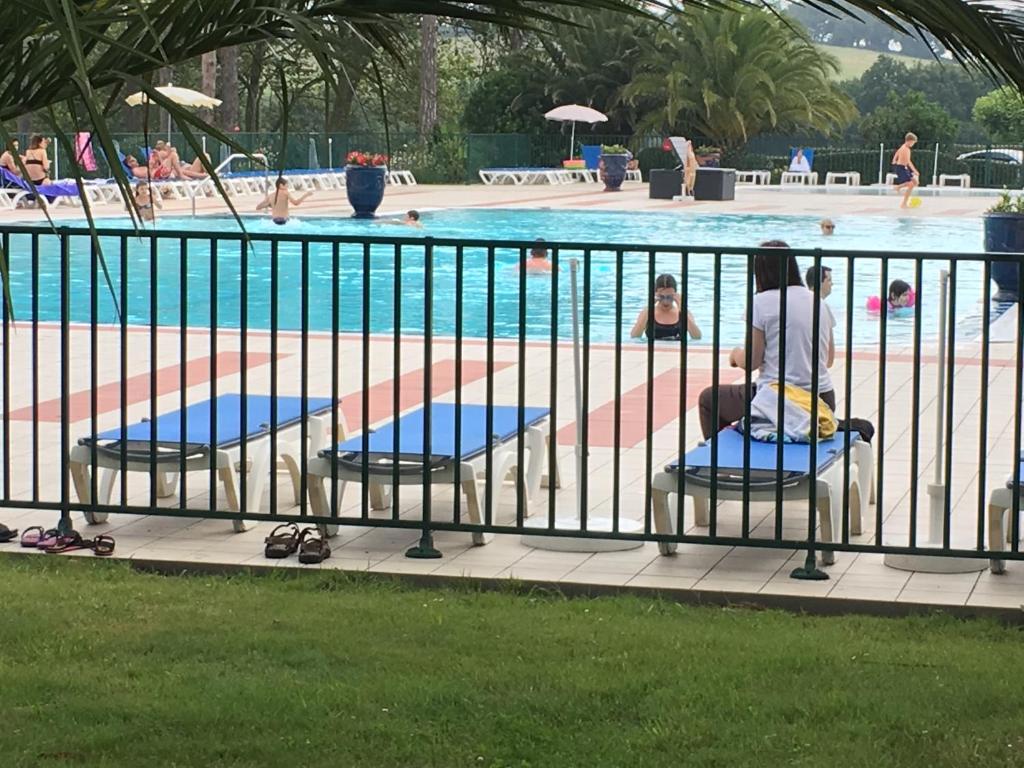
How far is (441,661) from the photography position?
216 inches

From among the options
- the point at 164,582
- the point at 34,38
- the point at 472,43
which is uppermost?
the point at 472,43

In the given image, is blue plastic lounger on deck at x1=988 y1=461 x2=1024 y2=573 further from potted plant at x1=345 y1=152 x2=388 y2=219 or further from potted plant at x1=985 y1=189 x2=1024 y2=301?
potted plant at x1=345 y1=152 x2=388 y2=219

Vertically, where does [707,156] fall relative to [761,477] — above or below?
above

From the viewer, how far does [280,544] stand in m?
7.16

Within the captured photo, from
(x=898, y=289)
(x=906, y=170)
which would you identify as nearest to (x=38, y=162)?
(x=898, y=289)

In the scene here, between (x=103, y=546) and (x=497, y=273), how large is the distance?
19.2 metres

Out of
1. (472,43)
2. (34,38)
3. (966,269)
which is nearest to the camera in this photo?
(34,38)

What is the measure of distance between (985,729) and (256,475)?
3.84m

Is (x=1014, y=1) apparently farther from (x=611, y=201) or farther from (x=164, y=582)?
(x=611, y=201)

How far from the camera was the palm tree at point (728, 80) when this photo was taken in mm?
Result: 56938

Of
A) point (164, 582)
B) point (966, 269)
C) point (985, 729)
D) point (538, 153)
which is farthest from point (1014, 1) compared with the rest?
point (538, 153)

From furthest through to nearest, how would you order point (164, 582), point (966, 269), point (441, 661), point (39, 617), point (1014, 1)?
point (966, 269), point (164, 582), point (39, 617), point (441, 661), point (1014, 1)

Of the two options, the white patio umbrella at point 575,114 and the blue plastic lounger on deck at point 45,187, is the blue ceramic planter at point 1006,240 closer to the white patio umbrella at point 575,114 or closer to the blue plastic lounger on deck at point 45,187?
the blue plastic lounger on deck at point 45,187

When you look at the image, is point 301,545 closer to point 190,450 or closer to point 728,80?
point 190,450
